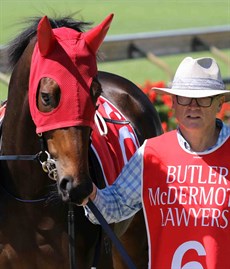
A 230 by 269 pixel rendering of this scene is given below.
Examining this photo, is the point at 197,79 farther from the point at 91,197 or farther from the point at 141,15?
the point at 141,15

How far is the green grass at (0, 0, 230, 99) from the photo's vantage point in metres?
13.1

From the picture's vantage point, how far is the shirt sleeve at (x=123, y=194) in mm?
3973

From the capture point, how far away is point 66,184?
12.7 ft

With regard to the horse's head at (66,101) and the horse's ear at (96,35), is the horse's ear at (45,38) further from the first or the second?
the horse's ear at (96,35)

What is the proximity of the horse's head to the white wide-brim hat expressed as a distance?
37 cm

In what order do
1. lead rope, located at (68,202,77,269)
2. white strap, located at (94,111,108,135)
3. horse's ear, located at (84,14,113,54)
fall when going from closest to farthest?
horse's ear, located at (84,14,113,54), lead rope, located at (68,202,77,269), white strap, located at (94,111,108,135)

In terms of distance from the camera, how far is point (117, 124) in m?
5.54

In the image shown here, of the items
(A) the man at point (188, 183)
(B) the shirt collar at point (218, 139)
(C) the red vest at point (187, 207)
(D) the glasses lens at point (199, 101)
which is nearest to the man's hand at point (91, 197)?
(A) the man at point (188, 183)

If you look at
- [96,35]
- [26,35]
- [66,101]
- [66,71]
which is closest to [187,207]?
[66,101]

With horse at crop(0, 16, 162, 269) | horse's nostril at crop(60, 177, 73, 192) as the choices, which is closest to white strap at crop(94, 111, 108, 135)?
horse at crop(0, 16, 162, 269)

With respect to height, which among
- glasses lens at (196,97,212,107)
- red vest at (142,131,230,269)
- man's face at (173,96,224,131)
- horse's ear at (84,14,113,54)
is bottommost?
red vest at (142,131,230,269)

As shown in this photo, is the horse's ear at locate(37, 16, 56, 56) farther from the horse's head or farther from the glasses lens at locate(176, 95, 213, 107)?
the glasses lens at locate(176, 95, 213, 107)

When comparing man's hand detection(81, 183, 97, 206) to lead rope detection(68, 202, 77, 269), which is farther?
lead rope detection(68, 202, 77, 269)

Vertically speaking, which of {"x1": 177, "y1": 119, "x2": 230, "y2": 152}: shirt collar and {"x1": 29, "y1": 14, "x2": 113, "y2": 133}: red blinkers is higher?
{"x1": 29, "y1": 14, "x2": 113, "y2": 133}: red blinkers
